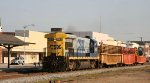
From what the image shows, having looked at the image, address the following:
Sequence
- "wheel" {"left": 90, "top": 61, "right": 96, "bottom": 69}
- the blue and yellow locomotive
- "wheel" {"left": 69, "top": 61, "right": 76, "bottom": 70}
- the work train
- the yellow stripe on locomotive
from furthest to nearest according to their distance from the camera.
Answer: "wheel" {"left": 90, "top": 61, "right": 96, "bottom": 69} → "wheel" {"left": 69, "top": 61, "right": 76, "bottom": 70} → the yellow stripe on locomotive → the work train → the blue and yellow locomotive

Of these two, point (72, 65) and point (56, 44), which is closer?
point (56, 44)

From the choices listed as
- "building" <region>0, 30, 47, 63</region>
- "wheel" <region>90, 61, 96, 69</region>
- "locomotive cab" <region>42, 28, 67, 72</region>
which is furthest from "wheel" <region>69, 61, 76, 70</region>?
"building" <region>0, 30, 47, 63</region>

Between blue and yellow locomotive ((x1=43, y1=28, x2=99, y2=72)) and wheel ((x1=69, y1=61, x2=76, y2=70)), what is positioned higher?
blue and yellow locomotive ((x1=43, y1=28, x2=99, y2=72))

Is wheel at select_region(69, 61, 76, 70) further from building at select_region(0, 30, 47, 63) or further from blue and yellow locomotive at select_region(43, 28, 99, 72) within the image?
building at select_region(0, 30, 47, 63)

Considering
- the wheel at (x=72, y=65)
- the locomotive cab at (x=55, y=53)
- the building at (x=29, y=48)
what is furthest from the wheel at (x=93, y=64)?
the building at (x=29, y=48)

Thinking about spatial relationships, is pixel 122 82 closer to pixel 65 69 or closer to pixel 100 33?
pixel 65 69

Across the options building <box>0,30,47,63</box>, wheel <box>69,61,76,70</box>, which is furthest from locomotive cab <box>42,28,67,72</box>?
building <box>0,30,47,63</box>

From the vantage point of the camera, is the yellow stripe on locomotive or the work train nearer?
the work train

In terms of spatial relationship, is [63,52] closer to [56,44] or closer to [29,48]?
[56,44]

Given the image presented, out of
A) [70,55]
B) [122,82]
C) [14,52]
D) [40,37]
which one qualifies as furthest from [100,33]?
[122,82]

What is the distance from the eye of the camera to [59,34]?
36031 millimetres

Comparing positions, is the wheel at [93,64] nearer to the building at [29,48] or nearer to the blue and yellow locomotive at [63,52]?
the blue and yellow locomotive at [63,52]

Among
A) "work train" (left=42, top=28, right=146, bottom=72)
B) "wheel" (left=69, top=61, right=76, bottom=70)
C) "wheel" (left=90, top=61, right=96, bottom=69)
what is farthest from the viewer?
"wheel" (left=90, top=61, right=96, bottom=69)

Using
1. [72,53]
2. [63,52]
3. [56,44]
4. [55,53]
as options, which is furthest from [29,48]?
[63,52]
